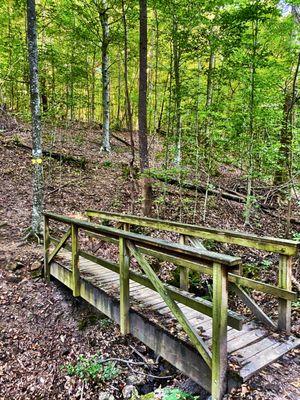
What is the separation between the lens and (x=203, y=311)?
3398mm

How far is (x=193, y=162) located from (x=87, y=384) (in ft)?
24.5

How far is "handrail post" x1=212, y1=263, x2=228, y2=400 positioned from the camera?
2877 mm

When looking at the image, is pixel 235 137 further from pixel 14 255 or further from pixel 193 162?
pixel 14 255

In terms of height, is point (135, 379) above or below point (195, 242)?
below

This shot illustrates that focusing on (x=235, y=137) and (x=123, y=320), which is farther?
(x=235, y=137)

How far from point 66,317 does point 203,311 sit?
3.52 metres

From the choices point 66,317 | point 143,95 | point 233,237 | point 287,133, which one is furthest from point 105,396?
point 287,133

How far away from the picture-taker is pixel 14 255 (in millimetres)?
7180

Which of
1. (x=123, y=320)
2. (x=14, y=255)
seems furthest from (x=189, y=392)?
(x=14, y=255)

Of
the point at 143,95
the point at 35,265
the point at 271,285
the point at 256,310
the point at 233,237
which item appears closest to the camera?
the point at 256,310

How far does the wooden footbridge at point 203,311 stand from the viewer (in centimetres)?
296

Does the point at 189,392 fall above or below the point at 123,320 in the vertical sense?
below

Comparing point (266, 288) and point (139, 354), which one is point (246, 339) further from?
point (139, 354)

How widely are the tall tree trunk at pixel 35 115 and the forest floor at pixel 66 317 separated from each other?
0.79m
